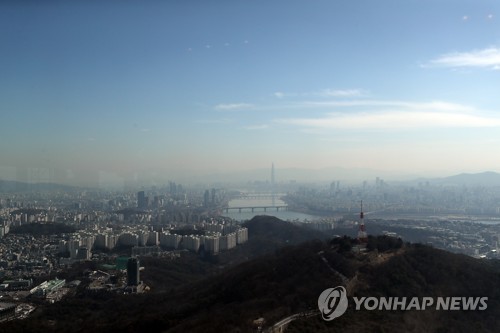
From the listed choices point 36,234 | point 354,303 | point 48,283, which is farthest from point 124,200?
point 354,303

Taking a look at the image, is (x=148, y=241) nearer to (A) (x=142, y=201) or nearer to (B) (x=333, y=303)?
(A) (x=142, y=201)

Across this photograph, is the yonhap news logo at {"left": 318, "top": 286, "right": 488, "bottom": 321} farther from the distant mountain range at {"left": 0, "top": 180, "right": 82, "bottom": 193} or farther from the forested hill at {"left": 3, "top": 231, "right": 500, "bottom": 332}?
the distant mountain range at {"left": 0, "top": 180, "right": 82, "bottom": 193}

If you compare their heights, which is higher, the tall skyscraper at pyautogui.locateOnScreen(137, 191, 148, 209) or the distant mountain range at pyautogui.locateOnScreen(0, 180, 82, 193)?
the distant mountain range at pyautogui.locateOnScreen(0, 180, 82, 193)

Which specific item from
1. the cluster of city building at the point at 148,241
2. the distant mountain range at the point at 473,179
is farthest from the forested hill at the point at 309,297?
the distant mountain range at the point at 473,179

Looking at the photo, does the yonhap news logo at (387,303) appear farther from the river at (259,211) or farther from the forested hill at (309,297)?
the river at (259,211)

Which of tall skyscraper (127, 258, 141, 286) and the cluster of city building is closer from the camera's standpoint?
tall skyscraper (127, 258, 141, 286)

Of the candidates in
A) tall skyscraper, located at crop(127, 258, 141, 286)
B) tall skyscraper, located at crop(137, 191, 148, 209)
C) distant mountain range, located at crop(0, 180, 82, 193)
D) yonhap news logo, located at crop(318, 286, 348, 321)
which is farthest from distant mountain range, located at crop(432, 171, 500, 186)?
yonhap news logo, located at crop(318, 286, 348, 321)

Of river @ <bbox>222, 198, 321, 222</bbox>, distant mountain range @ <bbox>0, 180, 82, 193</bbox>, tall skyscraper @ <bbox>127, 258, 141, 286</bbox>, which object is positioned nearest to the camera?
A: tall skyscraper @ <bbox>127, 258, 141, 286</bbox>

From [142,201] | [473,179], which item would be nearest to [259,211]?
[142,201]
